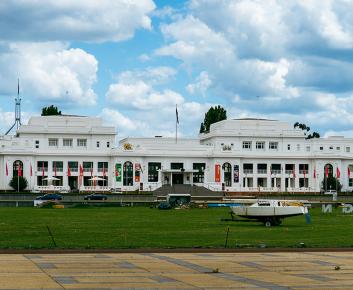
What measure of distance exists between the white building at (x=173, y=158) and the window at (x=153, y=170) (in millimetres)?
196

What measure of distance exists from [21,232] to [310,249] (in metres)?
19.7

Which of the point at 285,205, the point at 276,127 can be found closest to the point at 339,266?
the point at 285,205

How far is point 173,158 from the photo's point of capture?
167 meters

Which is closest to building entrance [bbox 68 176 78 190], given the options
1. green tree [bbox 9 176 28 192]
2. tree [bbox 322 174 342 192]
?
green tree [bbox 9 176 28 192]

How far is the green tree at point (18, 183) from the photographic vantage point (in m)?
154

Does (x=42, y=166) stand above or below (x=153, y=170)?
above

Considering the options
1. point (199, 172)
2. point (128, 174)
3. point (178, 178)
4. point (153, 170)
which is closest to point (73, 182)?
point (128, 174)

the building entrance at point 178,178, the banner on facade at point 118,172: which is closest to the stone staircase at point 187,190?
the banner on facade at point 118,172

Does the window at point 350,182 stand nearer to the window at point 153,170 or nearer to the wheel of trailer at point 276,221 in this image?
the window at point 153,170

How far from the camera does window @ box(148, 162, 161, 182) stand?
16562cm

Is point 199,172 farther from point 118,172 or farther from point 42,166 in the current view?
point 42,166

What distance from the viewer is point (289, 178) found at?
170125 mm

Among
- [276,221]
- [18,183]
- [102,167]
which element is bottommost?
[276,221]

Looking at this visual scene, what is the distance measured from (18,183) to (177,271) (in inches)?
5004
